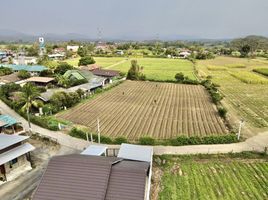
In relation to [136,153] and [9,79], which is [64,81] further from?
[136,153]

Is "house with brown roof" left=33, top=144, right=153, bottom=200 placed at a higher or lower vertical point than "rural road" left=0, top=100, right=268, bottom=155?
higher

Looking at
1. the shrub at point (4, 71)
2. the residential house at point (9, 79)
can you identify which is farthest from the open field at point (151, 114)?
the shrub at point (4, 71)

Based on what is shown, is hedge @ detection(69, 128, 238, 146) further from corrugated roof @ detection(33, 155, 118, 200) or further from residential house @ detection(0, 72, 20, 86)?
residential house @ detection(0, 72, 20, 86)

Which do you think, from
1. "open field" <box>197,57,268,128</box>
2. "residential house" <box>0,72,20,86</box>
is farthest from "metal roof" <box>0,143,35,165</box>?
"residential house" <box>0,72,20,86</box>

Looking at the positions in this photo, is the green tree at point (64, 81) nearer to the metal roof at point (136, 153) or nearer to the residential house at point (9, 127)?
the residential house at point (9, 127)

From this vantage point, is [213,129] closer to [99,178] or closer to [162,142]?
[162,142]

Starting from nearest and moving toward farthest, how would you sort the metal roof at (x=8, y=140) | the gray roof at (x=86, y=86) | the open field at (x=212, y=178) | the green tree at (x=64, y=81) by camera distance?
1. the open field at (x=212, y=178)
2. the metal roof at (x=8, y=140)
3. the gray roof at (x=86, y=86)
4. the green tree at (x=64, y=81)
